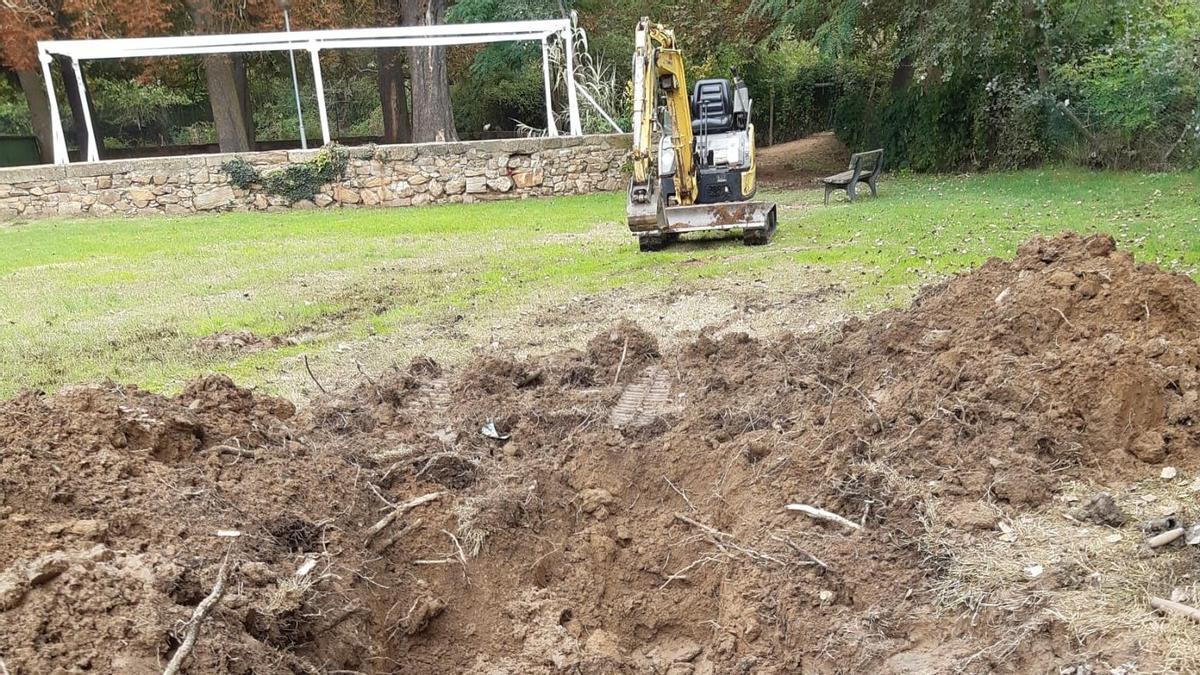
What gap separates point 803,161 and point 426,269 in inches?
611

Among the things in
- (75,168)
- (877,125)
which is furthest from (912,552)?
(877,125)

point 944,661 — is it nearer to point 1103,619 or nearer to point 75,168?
point 1103,619

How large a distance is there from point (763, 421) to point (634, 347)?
1679 mm

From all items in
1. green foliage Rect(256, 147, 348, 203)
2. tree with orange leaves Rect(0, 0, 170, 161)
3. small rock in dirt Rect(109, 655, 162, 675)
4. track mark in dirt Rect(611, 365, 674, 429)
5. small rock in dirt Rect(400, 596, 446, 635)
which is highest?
tree with orange leaves Rect(0, 0, 170, 161)

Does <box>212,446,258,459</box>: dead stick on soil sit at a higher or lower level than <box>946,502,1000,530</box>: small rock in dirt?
higher

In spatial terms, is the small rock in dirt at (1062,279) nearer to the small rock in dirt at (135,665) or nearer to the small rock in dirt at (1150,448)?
the small rock in dirt at (1150,448)

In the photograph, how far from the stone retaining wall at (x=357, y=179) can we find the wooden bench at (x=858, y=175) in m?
4.75

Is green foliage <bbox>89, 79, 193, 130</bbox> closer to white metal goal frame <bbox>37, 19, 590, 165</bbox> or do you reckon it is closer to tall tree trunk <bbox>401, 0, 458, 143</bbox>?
white metal goal frame <bbox>37, 19, 590, 165</bbox>

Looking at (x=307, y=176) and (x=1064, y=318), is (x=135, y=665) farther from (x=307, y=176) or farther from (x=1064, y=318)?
(x=307, y=176)

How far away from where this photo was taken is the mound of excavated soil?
9.87ft

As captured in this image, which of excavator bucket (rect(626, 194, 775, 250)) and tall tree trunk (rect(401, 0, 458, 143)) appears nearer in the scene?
excavator bucket (rect(626, 194, 775, 250))

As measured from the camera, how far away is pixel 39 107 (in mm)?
23359

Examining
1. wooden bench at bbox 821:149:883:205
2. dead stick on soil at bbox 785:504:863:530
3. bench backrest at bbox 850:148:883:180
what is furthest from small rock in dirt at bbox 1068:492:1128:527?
bench backrest at bbox 850:148:883:180

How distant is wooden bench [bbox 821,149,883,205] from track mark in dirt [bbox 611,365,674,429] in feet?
32.3
